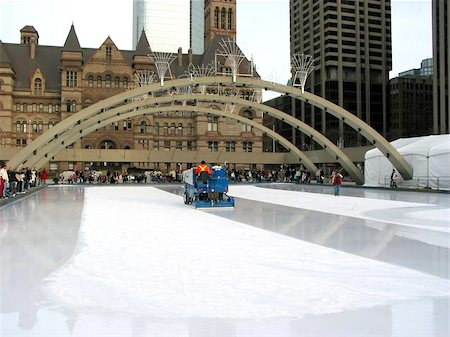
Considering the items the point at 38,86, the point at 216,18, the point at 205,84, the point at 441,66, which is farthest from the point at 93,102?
the point at 441,66

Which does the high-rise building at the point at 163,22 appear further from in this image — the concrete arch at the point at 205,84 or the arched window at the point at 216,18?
the concrete arch at the point at 205,84

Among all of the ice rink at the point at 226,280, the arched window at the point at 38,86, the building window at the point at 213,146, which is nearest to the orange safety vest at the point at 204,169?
the ice rink at the point at 226,280

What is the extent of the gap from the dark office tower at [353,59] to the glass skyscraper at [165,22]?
219 ft

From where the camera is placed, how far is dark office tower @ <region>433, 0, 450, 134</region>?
244ft

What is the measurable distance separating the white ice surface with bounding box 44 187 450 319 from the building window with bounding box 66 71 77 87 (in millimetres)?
68088

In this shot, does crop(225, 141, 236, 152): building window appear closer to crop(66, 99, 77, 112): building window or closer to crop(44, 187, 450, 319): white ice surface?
crop(66, 99, 77, 112): building window

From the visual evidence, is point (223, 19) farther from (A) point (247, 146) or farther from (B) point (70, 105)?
(B) point (70, 105)

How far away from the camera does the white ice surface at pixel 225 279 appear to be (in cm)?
488

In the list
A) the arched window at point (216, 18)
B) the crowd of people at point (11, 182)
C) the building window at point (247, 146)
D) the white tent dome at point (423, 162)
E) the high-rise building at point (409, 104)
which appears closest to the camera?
the crowd of people at point (11, 182)

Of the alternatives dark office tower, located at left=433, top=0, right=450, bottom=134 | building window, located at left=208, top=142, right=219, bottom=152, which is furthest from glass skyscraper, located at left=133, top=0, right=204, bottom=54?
dark office tower, located at left=433, top=0, right=450, bottom=134

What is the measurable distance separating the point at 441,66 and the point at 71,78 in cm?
5930

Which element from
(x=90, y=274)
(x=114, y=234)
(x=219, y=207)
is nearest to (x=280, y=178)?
(x=219, y=207)

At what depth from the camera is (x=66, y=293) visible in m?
5.36

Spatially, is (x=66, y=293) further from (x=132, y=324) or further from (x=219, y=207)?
(x=219, y=207)
